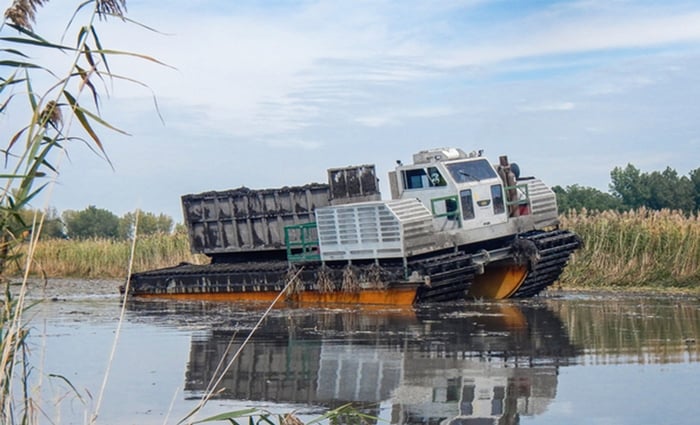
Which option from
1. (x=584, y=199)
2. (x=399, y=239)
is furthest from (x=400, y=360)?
(x=584, y=199)

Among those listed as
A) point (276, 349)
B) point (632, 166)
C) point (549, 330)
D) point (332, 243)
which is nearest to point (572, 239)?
point (332, 243)

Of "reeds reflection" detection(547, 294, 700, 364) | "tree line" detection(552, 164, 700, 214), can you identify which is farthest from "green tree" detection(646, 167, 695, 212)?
"reeds reflection" detection(547, 294, 700, 364)

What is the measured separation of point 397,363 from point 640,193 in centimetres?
4929

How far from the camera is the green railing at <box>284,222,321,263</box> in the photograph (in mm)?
23969

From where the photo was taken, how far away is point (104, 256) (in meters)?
41.2

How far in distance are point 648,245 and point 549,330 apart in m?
11.2

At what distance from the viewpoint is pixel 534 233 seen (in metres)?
24.8

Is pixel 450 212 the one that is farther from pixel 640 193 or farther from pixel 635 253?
pixel 640 193

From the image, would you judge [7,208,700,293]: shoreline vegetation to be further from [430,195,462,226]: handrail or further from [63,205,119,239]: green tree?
[63,205,119,239]: green tree

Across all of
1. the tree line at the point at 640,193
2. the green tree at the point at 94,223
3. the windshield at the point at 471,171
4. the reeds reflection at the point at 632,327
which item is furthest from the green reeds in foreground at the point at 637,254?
the green tree at the point at 94,223

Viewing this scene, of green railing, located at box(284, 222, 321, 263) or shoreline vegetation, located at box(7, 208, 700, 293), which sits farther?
shoreline vegetation, located at box(7, 208, 700, 293)

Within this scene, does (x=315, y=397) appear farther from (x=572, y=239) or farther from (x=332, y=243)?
(x=572, y=239)

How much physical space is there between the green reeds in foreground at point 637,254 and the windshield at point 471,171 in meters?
5.52

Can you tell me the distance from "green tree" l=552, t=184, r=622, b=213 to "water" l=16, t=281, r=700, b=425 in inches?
1348
